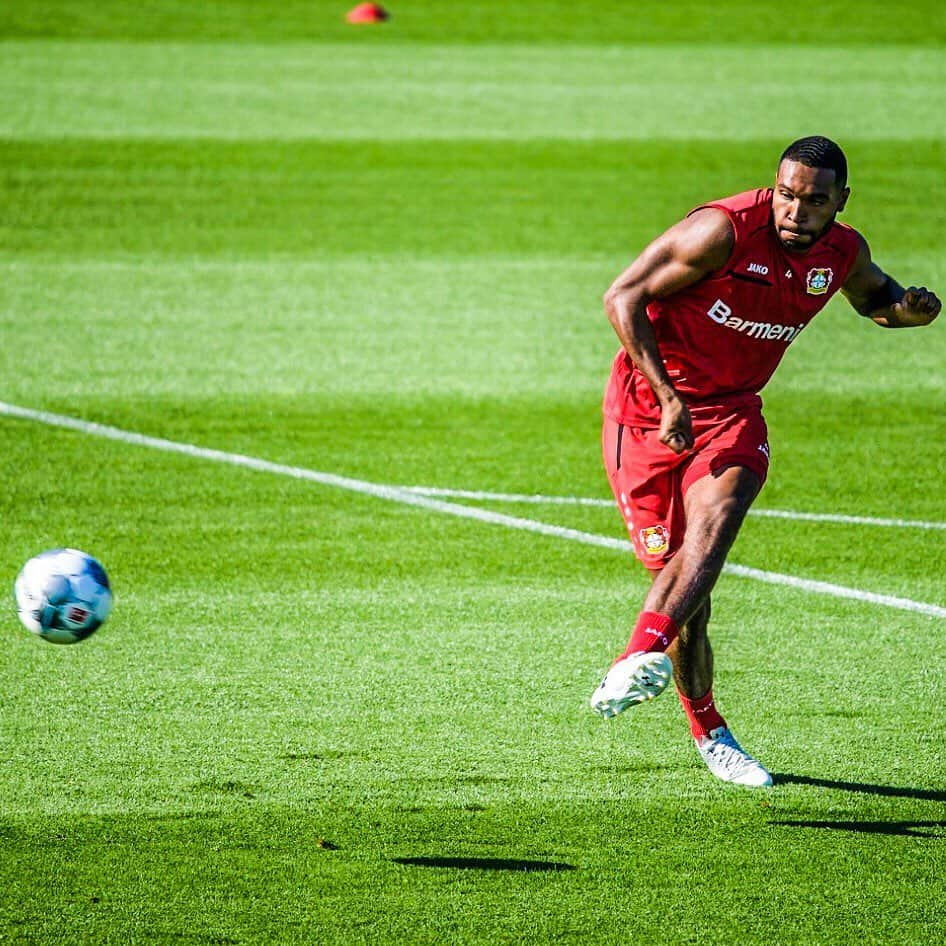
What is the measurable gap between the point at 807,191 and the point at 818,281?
44cm

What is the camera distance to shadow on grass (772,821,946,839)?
613 cm

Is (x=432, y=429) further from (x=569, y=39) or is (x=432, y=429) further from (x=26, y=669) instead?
(x=569, y=39)

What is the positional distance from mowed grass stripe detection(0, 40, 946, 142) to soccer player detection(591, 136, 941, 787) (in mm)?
16368

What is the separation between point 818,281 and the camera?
661 centimetres

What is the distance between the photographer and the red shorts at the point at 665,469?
6.47m

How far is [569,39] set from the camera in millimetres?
31797

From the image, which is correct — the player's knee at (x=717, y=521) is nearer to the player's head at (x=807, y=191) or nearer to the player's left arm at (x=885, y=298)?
the player's head at (x=807, y=191)

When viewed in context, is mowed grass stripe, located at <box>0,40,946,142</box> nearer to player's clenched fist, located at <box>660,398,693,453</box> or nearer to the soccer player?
the soccer player

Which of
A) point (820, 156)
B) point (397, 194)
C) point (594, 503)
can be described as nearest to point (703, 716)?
point (820, 156)

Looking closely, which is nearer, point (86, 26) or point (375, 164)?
point (375, 164)

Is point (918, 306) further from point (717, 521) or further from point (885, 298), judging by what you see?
point (717, 521)

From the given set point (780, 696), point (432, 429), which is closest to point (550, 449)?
point (432, 429)

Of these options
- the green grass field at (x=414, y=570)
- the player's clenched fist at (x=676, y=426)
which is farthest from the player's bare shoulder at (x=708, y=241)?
the green grass field at (x=414, y=570)

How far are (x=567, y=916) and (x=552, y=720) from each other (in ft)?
5.65
